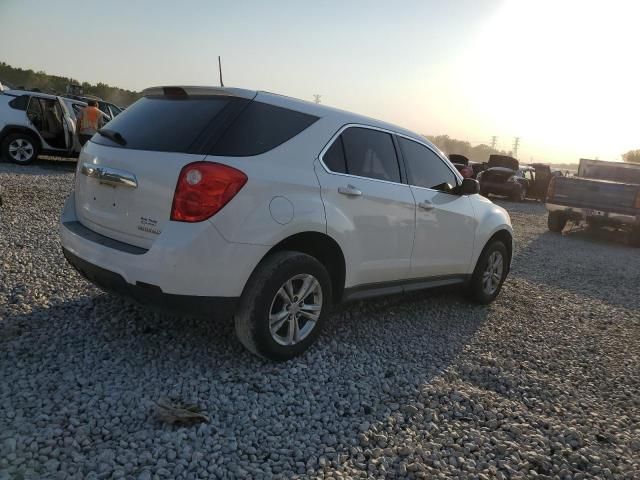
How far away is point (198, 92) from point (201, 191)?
91 centimetres

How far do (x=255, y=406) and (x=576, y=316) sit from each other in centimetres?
426

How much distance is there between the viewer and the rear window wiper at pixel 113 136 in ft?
11.6

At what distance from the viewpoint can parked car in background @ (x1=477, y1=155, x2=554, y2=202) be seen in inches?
821

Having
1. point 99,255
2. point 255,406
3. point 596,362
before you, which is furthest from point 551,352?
point 99,255

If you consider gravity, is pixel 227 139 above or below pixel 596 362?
above

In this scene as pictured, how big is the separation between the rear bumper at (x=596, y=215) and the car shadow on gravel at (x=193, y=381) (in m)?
9.04

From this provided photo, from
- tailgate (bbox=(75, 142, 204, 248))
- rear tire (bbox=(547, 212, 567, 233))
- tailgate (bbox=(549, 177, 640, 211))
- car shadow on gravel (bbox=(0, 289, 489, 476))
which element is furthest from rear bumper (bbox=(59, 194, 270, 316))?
rear tire (bbox=(547, 212, 567, 233))

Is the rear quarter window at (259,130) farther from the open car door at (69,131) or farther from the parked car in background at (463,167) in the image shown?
the parked car in background at (463,167)

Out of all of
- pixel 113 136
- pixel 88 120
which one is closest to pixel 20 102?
pixel 88 120

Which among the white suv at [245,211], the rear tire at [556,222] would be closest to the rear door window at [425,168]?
the white suv at [245,211]

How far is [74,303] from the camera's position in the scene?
14.2ft

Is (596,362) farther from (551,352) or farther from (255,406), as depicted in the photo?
(255,406)

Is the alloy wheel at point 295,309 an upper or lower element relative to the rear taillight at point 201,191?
lower

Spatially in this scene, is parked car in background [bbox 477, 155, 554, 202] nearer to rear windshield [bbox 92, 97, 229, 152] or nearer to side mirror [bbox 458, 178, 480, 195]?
side mirror [bbox 458, 178, 480, 195]
